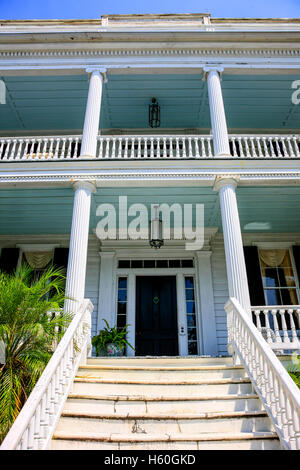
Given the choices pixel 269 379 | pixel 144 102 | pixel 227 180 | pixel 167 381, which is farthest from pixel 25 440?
pixel 144 102

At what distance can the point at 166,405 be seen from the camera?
11.5ft

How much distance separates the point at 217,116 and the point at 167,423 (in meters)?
5.91

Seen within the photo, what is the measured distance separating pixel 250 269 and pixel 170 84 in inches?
202

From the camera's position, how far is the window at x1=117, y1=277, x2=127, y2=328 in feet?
25.8

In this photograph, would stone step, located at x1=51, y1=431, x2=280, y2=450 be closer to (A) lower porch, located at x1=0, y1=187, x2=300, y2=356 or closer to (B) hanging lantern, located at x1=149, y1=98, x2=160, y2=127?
(A) lower porch, located at x1=0, y1=187, x2=300, y2=356

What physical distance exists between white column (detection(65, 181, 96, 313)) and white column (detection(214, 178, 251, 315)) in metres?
2.56

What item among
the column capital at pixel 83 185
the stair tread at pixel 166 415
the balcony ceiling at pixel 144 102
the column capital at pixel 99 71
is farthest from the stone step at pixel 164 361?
the balcony ceiling at pixel 144 102

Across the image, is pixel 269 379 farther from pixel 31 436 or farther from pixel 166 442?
pixel 31 436

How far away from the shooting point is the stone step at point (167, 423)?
10.3 ft

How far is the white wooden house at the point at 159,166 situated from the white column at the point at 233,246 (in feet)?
0.08

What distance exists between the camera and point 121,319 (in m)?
7.89

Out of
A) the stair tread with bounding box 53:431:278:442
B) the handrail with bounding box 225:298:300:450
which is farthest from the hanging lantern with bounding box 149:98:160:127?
the stair tread with bounding box 53:431:278:442
